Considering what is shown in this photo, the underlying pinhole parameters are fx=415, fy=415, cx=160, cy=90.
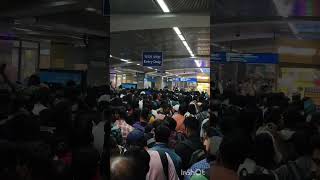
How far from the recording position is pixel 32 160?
2.60m

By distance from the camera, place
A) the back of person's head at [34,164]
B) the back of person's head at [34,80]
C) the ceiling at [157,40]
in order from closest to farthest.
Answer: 1. the back of person's head at [34,164]
2. the back of person's head at [34,80]
3. the ceiling at [157,40]

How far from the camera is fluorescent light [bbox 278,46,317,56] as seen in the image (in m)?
5.32

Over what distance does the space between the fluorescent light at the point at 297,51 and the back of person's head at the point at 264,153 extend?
99.1 inches

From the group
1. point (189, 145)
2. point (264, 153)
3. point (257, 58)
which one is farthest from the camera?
point (257, 58)

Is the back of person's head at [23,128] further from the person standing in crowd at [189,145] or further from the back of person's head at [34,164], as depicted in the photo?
the person standing in crowd at [189,145]

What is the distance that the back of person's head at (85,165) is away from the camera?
2.93 m

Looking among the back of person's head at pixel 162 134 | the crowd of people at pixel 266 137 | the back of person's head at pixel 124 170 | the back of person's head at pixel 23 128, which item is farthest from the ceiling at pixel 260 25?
the back of person's head at pixel 124 170

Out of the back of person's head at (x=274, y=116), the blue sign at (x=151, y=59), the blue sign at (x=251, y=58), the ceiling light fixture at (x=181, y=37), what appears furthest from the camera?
the blue sign at (x=151, y=59)

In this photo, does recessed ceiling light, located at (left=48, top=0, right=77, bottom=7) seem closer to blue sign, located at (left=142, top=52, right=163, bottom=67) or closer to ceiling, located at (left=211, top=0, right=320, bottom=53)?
ceiling, located at (left=211, top=0, right=320, bottom=53)

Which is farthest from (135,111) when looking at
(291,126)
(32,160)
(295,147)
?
(32,160)

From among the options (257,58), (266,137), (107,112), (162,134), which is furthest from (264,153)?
(257,58)

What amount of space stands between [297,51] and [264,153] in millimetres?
2733

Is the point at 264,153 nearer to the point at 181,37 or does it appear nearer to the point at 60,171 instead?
the point at 60,171

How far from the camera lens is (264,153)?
315 cm
